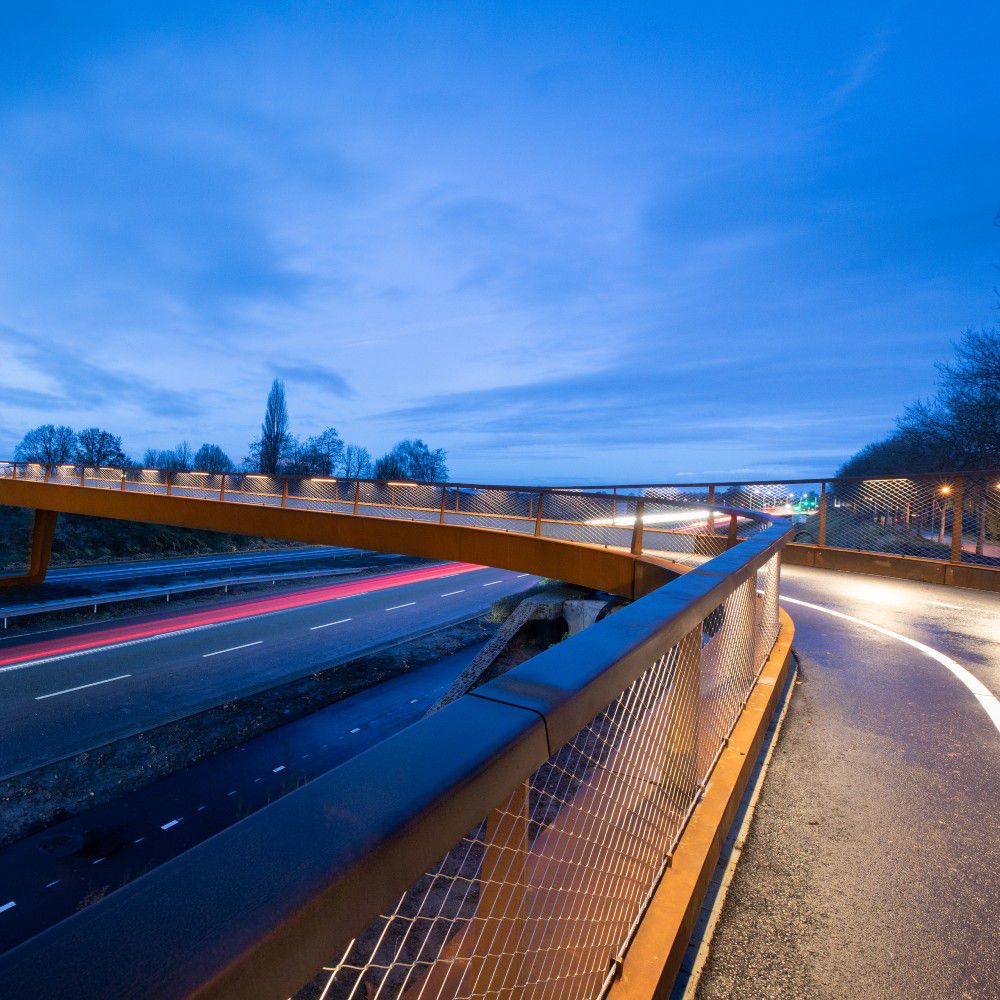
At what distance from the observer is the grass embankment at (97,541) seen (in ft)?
145

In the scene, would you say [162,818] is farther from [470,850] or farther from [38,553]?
[38,553]

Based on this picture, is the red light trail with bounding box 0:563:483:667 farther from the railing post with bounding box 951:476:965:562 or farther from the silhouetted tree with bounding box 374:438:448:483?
→ the silhouetted tree with bounding box 374:438:448:483

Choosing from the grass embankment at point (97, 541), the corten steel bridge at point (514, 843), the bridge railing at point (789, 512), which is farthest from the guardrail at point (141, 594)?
the corten steel bridge at point (514, 843)

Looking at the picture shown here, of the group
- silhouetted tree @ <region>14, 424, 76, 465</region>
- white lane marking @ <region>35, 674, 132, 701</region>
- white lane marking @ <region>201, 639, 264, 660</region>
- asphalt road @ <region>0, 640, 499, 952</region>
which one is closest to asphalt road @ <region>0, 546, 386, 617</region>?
white lane marking @ <region>35, 674, 132, 701</region>

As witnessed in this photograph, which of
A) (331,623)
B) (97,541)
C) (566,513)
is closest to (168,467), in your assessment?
(97,541)

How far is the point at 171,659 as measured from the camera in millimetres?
26609

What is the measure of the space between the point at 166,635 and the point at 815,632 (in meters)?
31.1

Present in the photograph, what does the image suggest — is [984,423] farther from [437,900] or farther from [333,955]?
[333,955]

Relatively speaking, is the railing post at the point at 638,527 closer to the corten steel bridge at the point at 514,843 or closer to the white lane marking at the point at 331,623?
the corten steel bridge at the point at 514,843

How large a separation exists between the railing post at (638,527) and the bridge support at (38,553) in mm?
36012

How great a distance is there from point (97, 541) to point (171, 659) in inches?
1126

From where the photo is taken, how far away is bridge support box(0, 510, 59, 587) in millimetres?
33594

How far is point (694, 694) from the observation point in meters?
2.86

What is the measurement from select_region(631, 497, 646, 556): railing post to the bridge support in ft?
118
